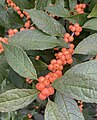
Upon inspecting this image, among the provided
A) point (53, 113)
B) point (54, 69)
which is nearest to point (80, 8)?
point (54, 69)

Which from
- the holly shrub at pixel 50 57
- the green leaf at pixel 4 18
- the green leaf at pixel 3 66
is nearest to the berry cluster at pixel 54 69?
the holly shrub at pixel 50 57

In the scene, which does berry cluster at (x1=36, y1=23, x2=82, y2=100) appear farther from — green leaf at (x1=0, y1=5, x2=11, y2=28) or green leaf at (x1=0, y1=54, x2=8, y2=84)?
green leaf at (x1=0, y1=5, x2=11, y2=28)

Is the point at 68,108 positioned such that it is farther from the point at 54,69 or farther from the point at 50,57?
the point at 50,57

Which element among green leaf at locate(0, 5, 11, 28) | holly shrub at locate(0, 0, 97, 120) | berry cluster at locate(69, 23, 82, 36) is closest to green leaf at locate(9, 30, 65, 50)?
holly shrub at locate(0, 0, 97, 120)

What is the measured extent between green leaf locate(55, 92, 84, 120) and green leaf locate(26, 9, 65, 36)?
20 cm

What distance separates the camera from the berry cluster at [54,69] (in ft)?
2.50

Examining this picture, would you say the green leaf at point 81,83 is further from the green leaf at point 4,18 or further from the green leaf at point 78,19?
the green leaf at point 4,18

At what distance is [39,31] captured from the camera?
0.88 metres

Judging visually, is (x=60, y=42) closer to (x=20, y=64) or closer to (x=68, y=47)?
(x=68, y=47)

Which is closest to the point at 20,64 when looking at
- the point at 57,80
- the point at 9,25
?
the point at 57,80

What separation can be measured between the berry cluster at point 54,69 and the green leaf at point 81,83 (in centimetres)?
2

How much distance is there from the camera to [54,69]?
0.82 m

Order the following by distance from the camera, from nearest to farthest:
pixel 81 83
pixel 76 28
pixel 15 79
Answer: pixel 81 83 < pixel 76 28 < pixel 15 79

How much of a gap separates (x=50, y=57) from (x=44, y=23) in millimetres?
147
